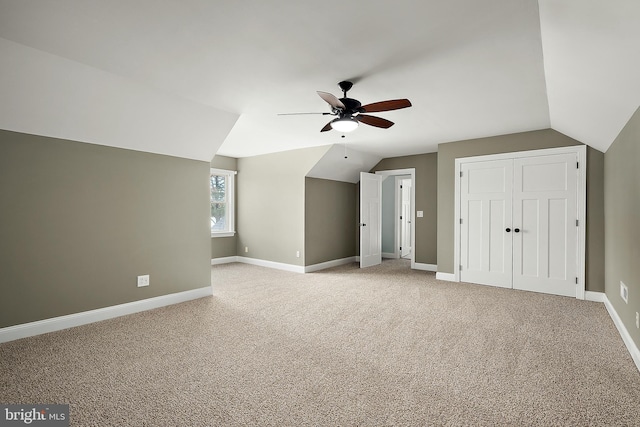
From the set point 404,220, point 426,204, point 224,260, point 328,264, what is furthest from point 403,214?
point 224,260

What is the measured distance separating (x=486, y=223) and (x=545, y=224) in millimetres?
776

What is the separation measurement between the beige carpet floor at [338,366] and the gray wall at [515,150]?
73 cm

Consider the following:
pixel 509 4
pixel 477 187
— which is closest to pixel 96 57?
pixel 509 4

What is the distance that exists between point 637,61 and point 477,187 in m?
3.43

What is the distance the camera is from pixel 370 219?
272 inches

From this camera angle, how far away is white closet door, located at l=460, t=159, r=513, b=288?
194 inches

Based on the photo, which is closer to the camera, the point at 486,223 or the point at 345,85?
the point at 345,85

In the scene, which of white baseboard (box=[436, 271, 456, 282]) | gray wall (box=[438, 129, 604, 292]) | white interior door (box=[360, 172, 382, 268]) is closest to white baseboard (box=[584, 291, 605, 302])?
gray wall (box=[438, 129, 604, 292])

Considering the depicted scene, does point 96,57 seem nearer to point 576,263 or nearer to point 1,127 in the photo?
point 1,127

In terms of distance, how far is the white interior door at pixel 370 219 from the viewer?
6.71 meters

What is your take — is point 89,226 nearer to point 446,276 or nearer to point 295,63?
point 295,63

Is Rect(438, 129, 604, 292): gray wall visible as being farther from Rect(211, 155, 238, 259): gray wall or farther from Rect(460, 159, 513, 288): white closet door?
Rect(211, 155, 238, 259): gray wall

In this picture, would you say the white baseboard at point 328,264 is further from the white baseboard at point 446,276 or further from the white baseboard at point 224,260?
the white baseboard at point 446,276

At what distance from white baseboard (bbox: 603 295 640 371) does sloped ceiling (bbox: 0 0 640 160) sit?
1.94 meters
